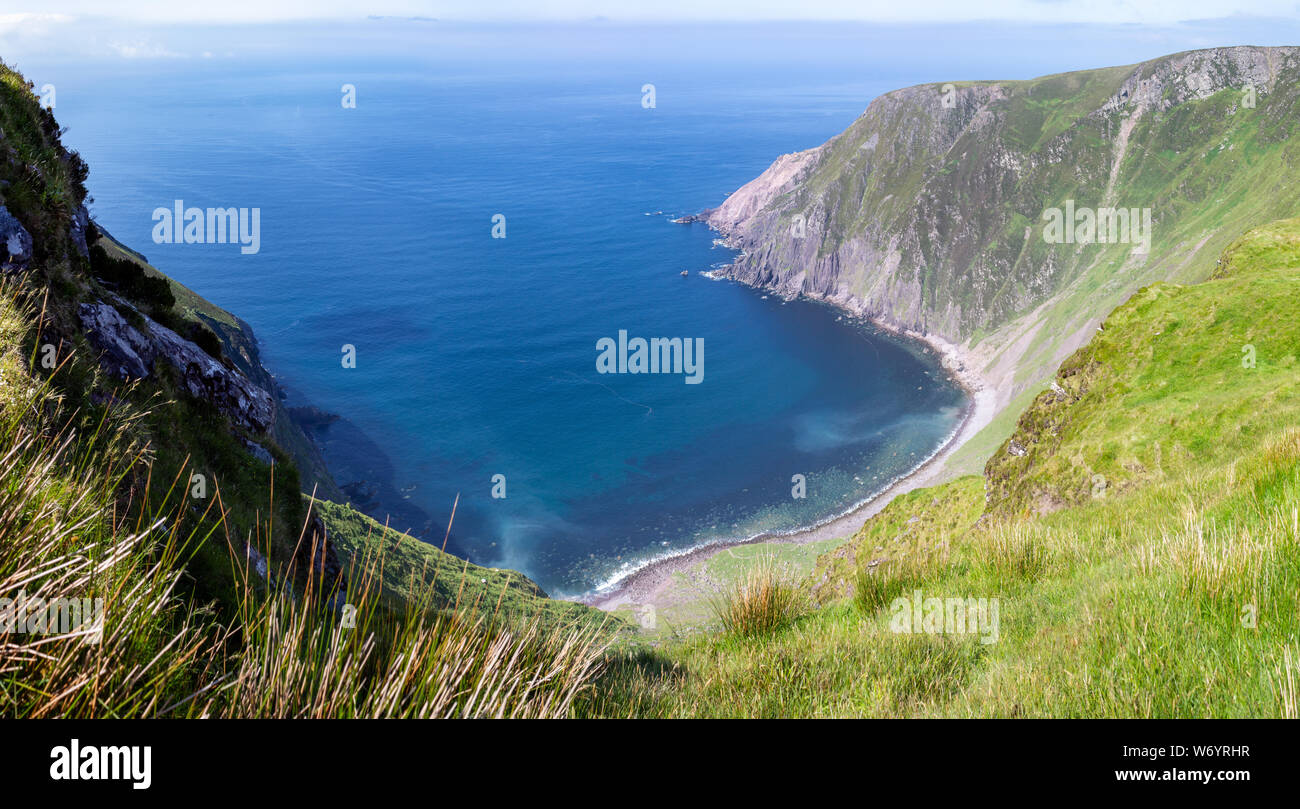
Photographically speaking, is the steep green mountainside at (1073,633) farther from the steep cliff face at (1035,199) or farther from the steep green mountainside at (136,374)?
the steep cliff face at (1035,199)

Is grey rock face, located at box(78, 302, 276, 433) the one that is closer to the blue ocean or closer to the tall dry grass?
the tall dry grass

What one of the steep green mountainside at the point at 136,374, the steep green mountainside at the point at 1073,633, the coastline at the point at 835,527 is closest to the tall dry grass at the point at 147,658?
the steep green mountainside at the point at 1073,633

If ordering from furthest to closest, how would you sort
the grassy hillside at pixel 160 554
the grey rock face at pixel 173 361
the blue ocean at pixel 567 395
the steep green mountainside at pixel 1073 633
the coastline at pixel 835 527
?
the blue ocean at pixel 567 395 < the coastline at pixel 835 527 < the grey rock face at pixel 173 361 < the steep green mountainside at pixel 1073 633 < the grassy hillside at pixel 160 554

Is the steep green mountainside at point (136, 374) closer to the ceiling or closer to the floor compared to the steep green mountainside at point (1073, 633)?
closer to the ceiling

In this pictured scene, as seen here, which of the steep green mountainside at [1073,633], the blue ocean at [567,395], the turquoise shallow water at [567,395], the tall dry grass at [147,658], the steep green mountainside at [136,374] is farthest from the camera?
the turquoise shallow water at [567,395]

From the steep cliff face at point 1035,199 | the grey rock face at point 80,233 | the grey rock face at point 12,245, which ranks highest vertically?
the steep cliff face at point 1035,199

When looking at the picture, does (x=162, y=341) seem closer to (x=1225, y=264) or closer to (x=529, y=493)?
(x=1225, y=264)
